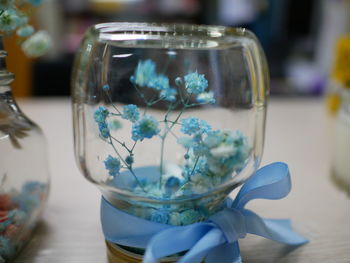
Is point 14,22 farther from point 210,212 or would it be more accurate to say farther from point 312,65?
point 312,65

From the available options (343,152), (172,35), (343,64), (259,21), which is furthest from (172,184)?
(259,21)

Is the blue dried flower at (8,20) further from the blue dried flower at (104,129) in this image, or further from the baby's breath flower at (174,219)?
the baby's breath flower at (174,219)

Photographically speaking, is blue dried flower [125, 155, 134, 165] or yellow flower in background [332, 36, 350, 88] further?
yellow flower in background [332, 36, 350, 88]

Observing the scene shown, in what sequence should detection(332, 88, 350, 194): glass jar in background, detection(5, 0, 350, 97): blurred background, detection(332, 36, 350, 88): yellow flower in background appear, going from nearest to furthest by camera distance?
detection(332, 88, 350, 194): glass jar in background < detection(332, 36, 350, 88): yellow flower in background < detection(5, 0, 350, 97): blurred background

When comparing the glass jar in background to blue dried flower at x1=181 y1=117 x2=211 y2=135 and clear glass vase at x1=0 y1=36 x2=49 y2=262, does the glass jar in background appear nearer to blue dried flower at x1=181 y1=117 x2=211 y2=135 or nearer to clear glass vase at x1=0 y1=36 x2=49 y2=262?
blue dried flower at x1=181 y1=117 x2=211 y2=135

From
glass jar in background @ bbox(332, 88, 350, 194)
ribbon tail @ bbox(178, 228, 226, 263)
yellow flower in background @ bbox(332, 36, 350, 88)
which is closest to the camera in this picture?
ribbon tail @ bbox(178, 228, 226, 263)

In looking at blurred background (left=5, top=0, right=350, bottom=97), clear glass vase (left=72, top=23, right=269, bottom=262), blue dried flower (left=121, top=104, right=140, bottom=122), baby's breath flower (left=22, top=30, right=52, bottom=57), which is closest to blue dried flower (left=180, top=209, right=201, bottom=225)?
clear glass vase (left=72, top=23, right=269, bottom=262)

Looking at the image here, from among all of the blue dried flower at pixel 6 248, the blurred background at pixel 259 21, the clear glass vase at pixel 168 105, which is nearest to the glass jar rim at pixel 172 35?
the clear glass vase at pixel 168 105
